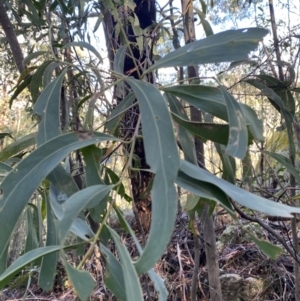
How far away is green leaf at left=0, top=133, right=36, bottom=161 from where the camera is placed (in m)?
0.95

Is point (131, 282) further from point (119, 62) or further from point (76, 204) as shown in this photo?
point (119, 62)

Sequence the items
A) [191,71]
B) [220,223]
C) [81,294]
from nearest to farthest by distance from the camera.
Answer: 1. [81,294]
2. [191,71]
3. [220,223]

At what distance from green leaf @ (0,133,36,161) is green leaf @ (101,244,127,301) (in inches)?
20.7

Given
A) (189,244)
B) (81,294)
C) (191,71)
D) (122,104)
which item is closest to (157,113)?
(81,294)

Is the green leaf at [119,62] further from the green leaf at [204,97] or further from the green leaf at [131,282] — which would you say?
the green leaf at [131,282]

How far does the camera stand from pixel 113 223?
9.21 feet

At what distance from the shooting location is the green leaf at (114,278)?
1.59 ft

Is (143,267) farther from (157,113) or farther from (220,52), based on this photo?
(220,52)

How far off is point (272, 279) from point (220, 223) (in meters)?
0.74

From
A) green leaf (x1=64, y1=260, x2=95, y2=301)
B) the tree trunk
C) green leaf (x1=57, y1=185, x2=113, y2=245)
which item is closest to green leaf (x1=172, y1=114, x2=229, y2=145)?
green leaf (x1=57, y1=185, x2=113, y2=245)

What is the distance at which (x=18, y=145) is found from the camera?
0.95m

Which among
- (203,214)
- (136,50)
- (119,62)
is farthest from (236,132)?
(136,50)

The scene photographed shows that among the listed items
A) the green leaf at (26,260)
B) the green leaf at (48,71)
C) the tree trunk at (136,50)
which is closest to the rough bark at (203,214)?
the tree trunk at (136,50)

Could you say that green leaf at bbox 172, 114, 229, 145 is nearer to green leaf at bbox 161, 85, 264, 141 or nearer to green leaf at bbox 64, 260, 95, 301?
green leaf at bbox 161, 85, 264, 141
